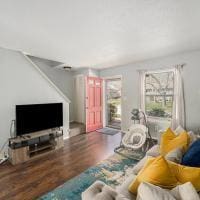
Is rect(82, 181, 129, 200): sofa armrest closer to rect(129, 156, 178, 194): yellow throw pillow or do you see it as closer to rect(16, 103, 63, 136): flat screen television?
rect(129, 156, 178, 194): yellow throw pillow

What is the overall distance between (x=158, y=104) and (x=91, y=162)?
2.81 meters

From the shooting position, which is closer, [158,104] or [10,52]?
[10,52]

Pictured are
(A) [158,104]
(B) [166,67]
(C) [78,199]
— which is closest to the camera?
(C) [78,199]

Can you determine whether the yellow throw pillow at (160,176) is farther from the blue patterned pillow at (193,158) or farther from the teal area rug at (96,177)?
the teal area rug at (96,177)

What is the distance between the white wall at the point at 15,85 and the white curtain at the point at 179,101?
12.2ft

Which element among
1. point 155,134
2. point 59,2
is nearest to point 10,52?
point 59,2

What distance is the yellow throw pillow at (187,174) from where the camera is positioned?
1354 mm

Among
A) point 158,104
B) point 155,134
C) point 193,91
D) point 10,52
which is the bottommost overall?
point 155,134

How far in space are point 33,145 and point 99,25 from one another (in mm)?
3170

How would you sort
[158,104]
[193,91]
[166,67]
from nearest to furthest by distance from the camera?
[193,91] < [166,67] < [158,104]

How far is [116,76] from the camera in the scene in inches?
225

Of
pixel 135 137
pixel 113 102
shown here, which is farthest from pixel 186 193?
pixel 113 102

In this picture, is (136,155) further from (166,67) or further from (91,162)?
(166,67)

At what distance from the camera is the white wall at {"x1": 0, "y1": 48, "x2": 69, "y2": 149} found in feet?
11.3
